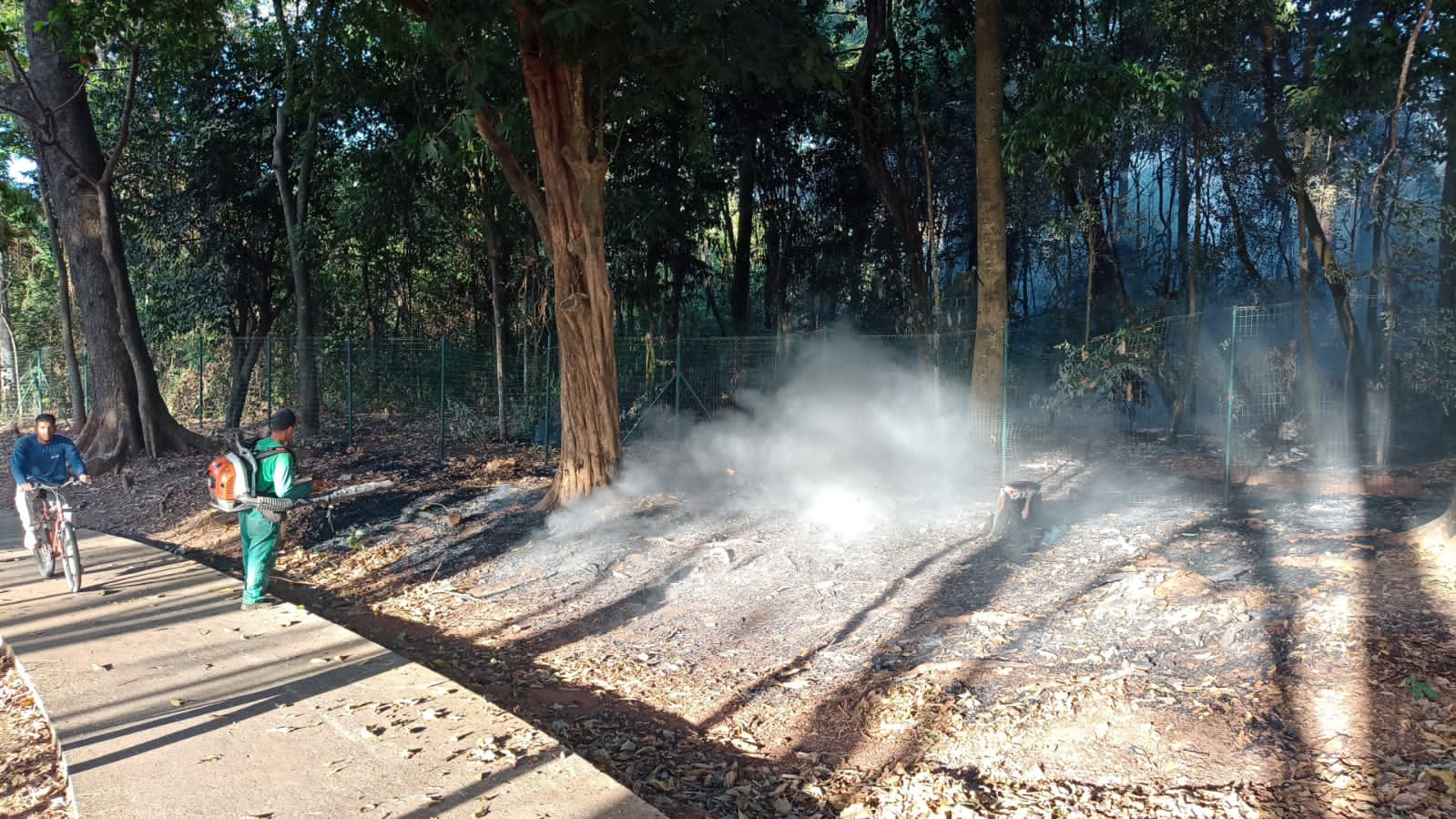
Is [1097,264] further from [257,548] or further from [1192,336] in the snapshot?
[257,548]

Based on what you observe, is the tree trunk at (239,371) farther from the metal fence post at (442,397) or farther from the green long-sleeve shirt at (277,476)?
the green long-sleeve shirt at (277,476)

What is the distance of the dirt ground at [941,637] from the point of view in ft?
14.6

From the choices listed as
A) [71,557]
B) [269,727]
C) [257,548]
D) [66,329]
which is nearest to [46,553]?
[71,557]

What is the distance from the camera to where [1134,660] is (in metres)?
5.57

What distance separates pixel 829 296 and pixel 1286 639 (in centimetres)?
1701

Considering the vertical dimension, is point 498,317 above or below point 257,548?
above

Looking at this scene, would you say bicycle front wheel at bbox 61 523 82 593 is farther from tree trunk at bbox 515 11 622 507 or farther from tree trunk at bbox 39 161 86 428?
tree trunk at bbox 39 161 86 428

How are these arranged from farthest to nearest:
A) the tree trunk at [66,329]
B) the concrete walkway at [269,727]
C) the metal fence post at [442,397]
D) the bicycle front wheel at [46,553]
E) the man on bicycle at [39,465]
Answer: the tree trunk at [66,329] → the metal fence post at [442,397] → the bicycle front wheel at [46,553] → the man on bicycle at [39,465] → the concrete walkway at [269,727]

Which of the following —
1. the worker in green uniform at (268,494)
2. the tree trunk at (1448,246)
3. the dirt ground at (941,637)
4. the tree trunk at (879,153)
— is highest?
the tree trunk at (879,153)

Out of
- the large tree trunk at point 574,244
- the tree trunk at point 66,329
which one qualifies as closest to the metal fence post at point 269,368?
the tree trunk at point 66,329

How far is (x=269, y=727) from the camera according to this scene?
4.82 meters

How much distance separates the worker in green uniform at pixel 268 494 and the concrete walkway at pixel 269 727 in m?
0.27

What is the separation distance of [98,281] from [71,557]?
956 cm

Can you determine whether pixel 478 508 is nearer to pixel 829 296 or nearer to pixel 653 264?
pixel 653 264
